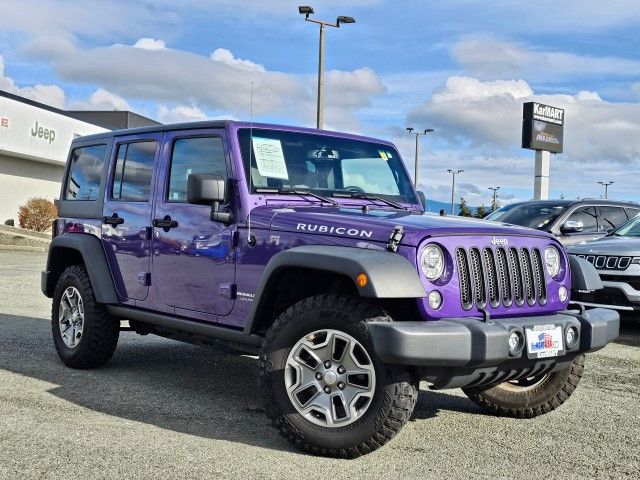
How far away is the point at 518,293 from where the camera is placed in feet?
15.3

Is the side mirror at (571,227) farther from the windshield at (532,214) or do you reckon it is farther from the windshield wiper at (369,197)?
the windshield wiper at (369,197)

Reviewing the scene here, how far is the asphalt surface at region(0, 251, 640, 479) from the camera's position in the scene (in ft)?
13.5

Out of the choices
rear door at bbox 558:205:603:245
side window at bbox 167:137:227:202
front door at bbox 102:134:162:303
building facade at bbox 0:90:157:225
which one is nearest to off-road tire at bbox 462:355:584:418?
side window at bbox 167:137:227:202

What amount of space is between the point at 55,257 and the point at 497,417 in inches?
166

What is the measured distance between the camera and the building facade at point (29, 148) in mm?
32969

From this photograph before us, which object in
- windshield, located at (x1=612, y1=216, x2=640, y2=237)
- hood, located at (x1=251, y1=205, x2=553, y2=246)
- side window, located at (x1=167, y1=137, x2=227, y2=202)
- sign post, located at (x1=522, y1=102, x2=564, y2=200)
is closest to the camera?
hood, located at (x1=251, y1=205, x2=553, y2=246)

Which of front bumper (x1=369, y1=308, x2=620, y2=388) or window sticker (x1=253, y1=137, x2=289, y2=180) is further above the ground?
window sticker (x1=253, y1=137, x2=289, y2=180)

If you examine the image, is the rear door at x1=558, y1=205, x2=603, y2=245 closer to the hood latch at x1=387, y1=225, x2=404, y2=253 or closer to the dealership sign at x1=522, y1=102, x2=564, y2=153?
the hood latch at x1=387, y1=225, x2=404, y2=253

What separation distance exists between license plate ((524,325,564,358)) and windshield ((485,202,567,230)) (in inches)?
264

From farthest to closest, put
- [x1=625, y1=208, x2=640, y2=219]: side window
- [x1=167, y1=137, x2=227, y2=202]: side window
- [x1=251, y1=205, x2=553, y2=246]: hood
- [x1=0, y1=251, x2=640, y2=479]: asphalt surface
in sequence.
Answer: [x1=625, y1=208, x2=640, y2=219]: side window
[x1=167, y1=137, x2=227, y2=202]: side window
[x1=251, y1=205, x2=553, y2=246]: hood
[x1=0, y1=251, x2=640, y2=479]: asphalt surface

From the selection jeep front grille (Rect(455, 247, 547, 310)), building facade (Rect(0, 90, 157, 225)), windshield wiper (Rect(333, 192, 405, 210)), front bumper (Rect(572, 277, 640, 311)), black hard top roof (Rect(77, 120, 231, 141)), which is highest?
building facade (Rect(0, 90, 157, 225))

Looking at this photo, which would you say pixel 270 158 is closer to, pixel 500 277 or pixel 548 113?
pixel 500 277

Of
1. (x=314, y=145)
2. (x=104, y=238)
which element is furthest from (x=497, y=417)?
(x=104, y=238)

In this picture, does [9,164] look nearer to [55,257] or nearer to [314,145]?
[55,257]
